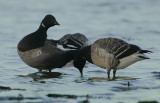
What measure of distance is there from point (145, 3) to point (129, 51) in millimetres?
14927

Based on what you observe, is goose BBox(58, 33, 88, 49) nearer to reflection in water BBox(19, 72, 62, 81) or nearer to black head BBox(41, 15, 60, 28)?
black head BBox(41, 15, 60, 28)

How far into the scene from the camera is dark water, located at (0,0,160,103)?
9.25m

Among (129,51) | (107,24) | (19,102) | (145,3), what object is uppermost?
(145,3)

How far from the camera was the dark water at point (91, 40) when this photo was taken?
9250 mm

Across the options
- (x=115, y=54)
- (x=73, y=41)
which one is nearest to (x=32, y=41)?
(x=73, y=41)

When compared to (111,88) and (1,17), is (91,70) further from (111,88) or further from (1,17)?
(1,17)

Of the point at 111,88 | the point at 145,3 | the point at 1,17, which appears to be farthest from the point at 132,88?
the point at 145,3

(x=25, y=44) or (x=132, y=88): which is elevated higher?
(x=25, y=44)

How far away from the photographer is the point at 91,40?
58.4 feet

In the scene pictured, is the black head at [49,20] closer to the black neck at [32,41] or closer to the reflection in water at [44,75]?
the black neck at [32,41]

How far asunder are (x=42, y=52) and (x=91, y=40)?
5.78m

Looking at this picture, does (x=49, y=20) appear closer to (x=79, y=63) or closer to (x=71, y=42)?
(x=71, y=42)

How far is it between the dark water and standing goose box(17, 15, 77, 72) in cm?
27

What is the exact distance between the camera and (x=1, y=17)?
21750mm
